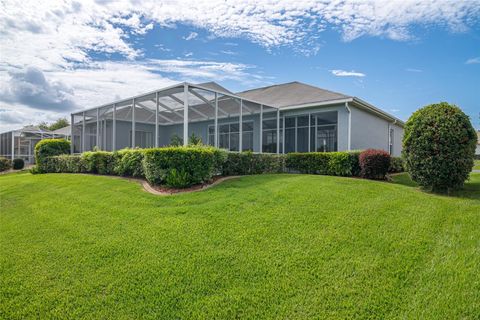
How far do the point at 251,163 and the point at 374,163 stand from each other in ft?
14.8

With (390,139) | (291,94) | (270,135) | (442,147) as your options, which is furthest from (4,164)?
(390,139)

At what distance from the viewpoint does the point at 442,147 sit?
7.08 metres

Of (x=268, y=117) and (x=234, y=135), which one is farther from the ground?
(x=268, y=117)

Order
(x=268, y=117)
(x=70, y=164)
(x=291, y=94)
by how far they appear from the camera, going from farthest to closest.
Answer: (x=291, y=94) → (x=268, y=117) → (x=70, y=164)

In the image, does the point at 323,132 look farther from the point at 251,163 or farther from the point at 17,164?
the point at 17,164

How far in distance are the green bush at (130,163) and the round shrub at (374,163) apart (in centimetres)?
769

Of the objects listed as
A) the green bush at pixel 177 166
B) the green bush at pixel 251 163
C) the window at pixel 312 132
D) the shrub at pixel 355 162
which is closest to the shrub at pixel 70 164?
the green bush at pixel 177 166

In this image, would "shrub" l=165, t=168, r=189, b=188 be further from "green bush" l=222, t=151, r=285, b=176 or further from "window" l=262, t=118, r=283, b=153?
"window" l=262, t=118, r=283, b=153

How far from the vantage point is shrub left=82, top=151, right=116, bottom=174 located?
12.0 meters

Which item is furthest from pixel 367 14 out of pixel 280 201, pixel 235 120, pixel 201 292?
pixel 201 292

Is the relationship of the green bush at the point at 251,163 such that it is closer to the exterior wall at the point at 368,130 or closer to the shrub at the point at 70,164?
the exterior wall at the point at 368,130

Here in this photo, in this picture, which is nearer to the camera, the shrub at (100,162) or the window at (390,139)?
the shrub at (100,162)

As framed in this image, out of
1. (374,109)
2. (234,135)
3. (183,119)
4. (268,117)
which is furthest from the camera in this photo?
(234,135)

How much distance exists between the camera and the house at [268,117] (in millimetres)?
12797
